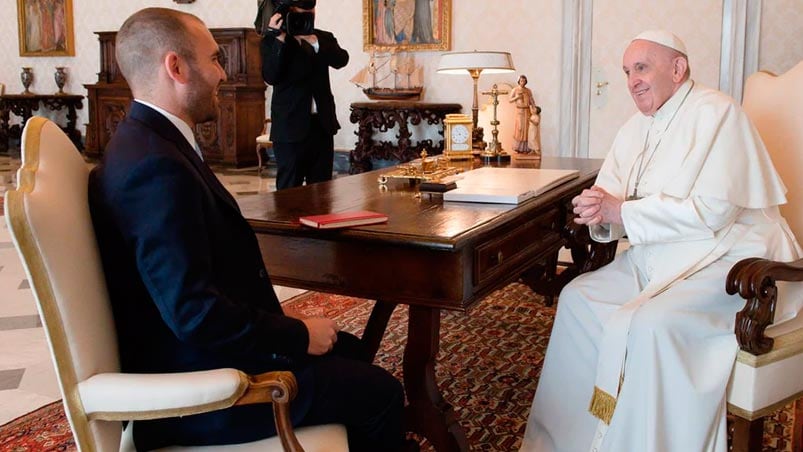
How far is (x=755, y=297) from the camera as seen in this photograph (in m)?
2.11

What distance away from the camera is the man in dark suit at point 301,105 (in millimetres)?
4509

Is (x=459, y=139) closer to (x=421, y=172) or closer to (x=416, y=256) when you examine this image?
(x=421, y=172)

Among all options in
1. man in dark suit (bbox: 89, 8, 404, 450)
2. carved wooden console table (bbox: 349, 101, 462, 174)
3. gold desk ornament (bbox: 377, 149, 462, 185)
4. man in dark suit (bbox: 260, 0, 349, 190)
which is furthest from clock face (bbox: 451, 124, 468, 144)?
carved wooden console table (bbox: 349, 101, 462, 174)

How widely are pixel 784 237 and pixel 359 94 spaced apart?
7.56 m

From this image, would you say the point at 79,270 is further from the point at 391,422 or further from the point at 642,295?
the point at 642,295

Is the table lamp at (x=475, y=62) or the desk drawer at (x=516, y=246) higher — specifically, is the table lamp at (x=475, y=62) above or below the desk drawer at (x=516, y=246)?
above

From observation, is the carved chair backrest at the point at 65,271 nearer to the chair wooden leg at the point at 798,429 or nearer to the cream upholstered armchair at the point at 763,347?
the cream upholstered armchair at the point at 763,347

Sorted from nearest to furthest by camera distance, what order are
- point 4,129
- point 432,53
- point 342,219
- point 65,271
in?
point 65,271
point 342,219
point 432,53
point 4,129

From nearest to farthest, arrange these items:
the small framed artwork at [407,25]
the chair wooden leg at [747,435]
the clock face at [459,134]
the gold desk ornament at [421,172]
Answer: the chair wooden leg at [747,435]
the gold desk ornament at [421,172]
the clock face at [459,134]
the small framed artwork at [407,25]

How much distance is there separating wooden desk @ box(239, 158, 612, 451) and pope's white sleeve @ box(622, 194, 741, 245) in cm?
33

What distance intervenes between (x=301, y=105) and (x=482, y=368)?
78.1 inches

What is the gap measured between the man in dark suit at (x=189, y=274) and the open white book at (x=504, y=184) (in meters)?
0.93

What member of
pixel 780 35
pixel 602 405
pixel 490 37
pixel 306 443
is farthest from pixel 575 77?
pixel 306 443

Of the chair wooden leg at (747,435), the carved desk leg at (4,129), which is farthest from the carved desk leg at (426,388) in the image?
the carved desk leg at (4,129)
